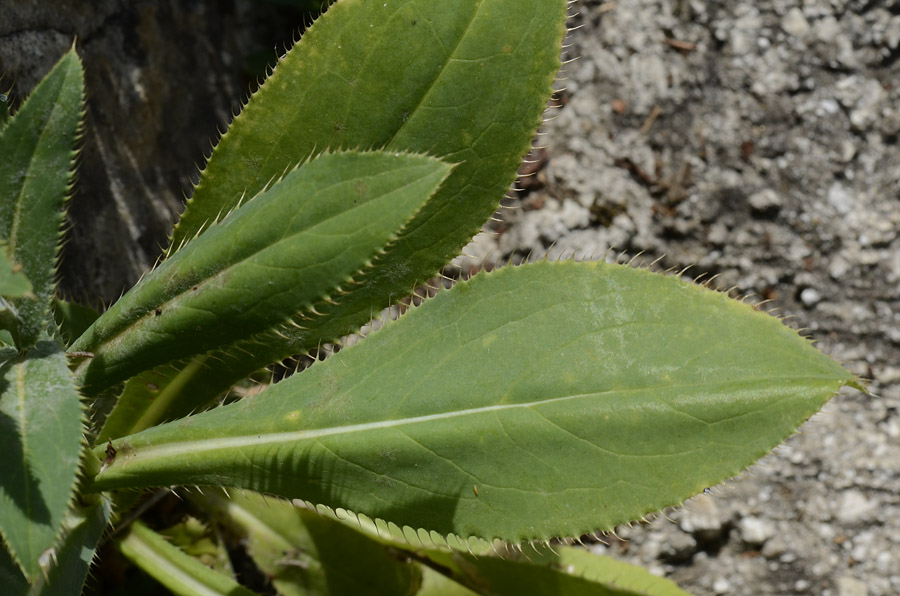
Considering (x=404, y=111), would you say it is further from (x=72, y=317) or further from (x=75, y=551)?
(x=75, y=551)

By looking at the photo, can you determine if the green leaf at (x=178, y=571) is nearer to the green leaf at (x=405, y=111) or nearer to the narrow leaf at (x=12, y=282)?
the green leaf at (x=405, y=111)

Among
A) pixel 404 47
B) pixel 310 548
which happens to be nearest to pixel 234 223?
pixel 404 47

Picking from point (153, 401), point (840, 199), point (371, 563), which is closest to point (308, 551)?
point (371, 563)

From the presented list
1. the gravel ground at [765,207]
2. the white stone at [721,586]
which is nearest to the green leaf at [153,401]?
the gravel ground at [765,207]

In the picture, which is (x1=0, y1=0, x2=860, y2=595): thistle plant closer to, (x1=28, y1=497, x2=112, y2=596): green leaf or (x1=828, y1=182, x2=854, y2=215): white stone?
(x1=28, y1=497, x2=112, y2=596): green leaf

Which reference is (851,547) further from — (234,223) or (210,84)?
(210,84)

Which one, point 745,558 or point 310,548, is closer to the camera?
point 310,548
